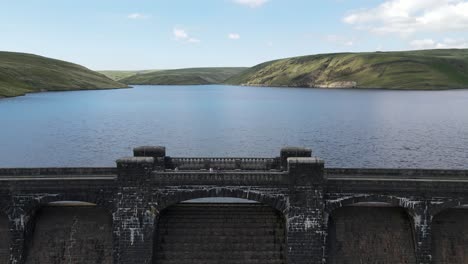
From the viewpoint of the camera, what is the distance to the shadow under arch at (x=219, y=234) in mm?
29875

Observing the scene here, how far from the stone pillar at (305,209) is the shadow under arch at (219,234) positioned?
4.62ft

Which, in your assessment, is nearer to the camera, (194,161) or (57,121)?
(194,161)

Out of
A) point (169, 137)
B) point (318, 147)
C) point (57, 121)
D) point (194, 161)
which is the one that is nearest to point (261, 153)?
point (318, 147)

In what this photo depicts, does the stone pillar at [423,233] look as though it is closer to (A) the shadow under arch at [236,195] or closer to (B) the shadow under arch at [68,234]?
(A) the shadow under arch at [236,195]

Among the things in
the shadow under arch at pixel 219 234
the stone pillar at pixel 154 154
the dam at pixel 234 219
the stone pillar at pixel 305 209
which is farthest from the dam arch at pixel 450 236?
the stone pillar at pixel 154 154

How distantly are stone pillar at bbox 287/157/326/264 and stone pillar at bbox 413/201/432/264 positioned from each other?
22.3 feet

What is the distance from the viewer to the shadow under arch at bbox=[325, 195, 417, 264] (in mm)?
29125

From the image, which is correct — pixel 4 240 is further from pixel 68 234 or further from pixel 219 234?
pixel 219 234

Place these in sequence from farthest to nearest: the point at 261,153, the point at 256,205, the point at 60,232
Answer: the point at 261,153 → the point at 256,205 → the point at 60,232

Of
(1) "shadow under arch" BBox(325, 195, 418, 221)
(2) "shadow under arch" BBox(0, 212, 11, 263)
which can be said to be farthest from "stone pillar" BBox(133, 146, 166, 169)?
(1) "shadow under arch" BBox(325, 195, 418, 221)

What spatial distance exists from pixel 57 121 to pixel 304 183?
111845 millimetres

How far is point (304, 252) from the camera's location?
28656mm

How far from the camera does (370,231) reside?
3059 cm

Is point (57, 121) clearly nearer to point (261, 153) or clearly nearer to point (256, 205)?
point (261, 153)
